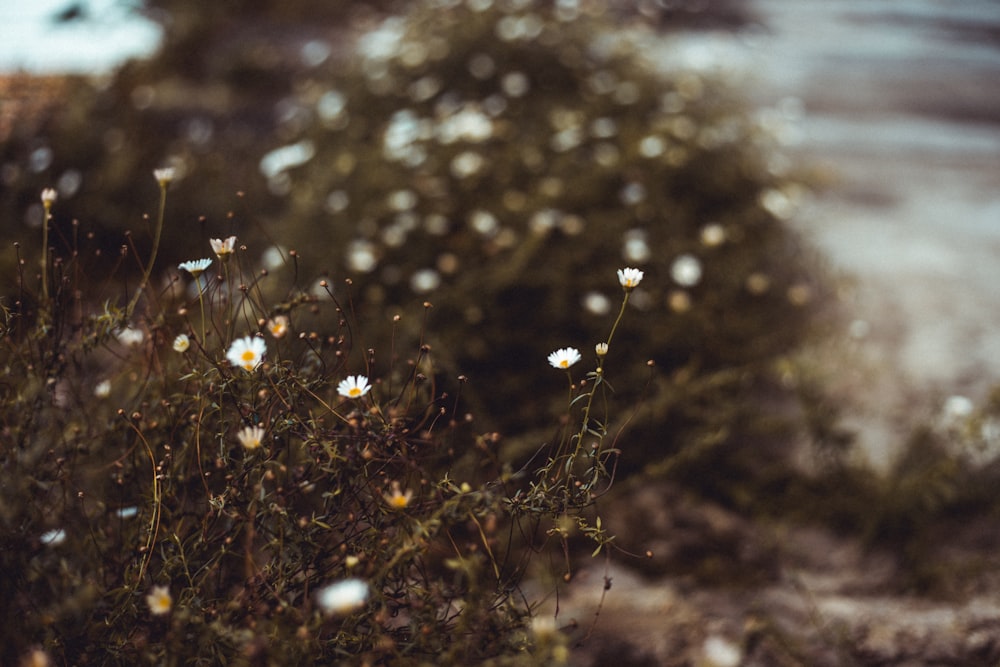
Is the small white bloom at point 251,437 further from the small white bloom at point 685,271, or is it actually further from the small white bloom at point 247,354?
the small white bloom at point 685,271

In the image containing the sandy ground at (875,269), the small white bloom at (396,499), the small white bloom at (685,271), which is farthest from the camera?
the small white bloom at (685,271)

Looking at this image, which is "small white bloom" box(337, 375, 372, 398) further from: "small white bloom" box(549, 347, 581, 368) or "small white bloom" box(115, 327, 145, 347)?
"small white bloom" box(115, 327, 145, 347)

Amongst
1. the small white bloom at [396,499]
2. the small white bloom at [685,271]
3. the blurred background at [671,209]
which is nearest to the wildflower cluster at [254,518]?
the small white bloom at [396,499]

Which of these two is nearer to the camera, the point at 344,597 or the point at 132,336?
the point at 344,597

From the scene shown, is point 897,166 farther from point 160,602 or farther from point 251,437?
point 160,602

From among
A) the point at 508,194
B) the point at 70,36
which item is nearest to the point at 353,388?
the point at 508,194

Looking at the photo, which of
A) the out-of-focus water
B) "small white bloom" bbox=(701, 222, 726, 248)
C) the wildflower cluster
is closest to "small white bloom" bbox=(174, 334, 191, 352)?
the wildflower cluster
